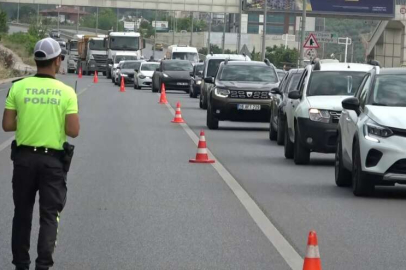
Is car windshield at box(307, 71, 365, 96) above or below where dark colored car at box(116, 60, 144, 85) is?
above

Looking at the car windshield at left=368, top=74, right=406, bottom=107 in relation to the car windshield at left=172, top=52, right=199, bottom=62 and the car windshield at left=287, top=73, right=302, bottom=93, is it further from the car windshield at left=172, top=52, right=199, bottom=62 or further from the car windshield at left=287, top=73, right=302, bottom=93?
the car windshield at left=172, top=52, right=199, bottom=62

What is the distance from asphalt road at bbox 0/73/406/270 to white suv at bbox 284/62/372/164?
0.40 meters

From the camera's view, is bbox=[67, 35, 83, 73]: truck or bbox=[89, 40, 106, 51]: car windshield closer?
bbox=[89, 40, 106, 51]: car windshield

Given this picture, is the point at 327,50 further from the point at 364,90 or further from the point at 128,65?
the point at 364,90

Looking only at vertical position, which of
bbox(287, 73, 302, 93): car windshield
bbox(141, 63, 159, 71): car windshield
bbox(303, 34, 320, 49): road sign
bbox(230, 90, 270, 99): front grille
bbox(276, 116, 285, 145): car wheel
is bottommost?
bbox(141, 63, 159, 71): car windshield

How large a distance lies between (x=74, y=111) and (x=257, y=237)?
11.6 feet

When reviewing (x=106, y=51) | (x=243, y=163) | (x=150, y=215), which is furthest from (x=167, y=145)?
(x=106, y=51)

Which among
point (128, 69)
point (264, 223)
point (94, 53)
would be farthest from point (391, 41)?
point (264, 223)

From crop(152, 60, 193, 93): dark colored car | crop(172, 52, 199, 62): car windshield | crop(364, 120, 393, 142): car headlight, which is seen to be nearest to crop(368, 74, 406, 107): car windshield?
crop(364, 120, 393, 142): car headlight

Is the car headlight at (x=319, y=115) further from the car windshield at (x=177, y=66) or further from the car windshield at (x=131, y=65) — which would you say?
the car windshield at (x=131, y=65)

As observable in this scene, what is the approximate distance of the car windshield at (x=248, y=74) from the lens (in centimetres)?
3019

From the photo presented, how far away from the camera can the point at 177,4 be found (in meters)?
92.1

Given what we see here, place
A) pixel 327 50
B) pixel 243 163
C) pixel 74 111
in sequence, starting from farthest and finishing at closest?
pixel 327 50, pixel 243 163, pixel 74 111

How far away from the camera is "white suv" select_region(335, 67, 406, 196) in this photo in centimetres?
1498
